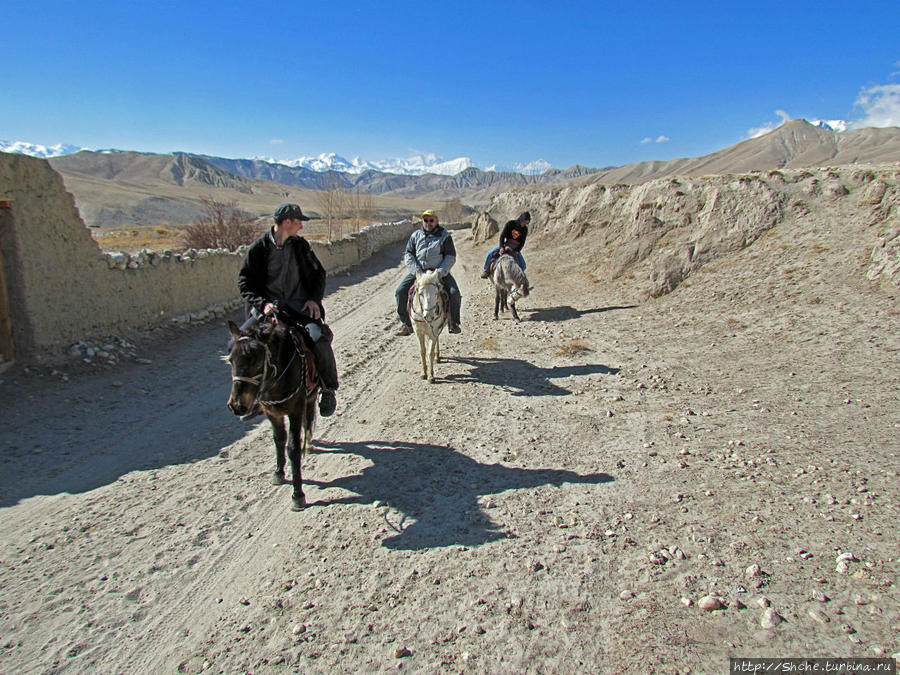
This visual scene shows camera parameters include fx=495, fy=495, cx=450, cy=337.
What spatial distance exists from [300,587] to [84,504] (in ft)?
8.02

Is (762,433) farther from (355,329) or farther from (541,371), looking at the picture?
(355,329)

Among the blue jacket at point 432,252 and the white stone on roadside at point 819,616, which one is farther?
the blue jacket at point 432,252

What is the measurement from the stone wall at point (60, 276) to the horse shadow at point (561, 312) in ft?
26.5

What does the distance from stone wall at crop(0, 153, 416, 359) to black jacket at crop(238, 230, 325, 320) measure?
5.06 m

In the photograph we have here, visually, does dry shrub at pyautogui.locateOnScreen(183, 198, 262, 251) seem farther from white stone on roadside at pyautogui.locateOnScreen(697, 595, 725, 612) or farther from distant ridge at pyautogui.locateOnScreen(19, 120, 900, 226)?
white stone on roadside at pyautogui.locateOnScreen(697, 595, 725, 612)

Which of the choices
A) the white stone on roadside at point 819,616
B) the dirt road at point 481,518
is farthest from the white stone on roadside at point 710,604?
the white stone on roadside at point 819,616

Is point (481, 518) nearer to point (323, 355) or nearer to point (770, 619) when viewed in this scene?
point (770, 619)

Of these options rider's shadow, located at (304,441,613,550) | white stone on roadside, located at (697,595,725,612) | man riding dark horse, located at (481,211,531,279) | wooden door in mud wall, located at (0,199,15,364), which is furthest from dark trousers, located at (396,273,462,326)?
white stone on roadside, located at (697,595,725,612)

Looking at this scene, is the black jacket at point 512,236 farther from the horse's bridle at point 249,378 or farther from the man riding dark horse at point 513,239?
the horse's bridle at point 249,378

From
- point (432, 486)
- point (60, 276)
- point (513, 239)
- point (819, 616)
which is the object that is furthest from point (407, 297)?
point (819, 616)

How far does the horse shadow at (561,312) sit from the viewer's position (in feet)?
38.0

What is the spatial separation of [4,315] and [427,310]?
6.29 m

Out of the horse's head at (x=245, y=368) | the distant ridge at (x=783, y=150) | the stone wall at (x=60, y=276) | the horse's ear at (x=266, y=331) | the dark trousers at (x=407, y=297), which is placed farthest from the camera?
the distant ridge at (x=783, y=150)

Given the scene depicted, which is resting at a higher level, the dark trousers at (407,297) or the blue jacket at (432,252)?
the blue jacket at (432,252)
